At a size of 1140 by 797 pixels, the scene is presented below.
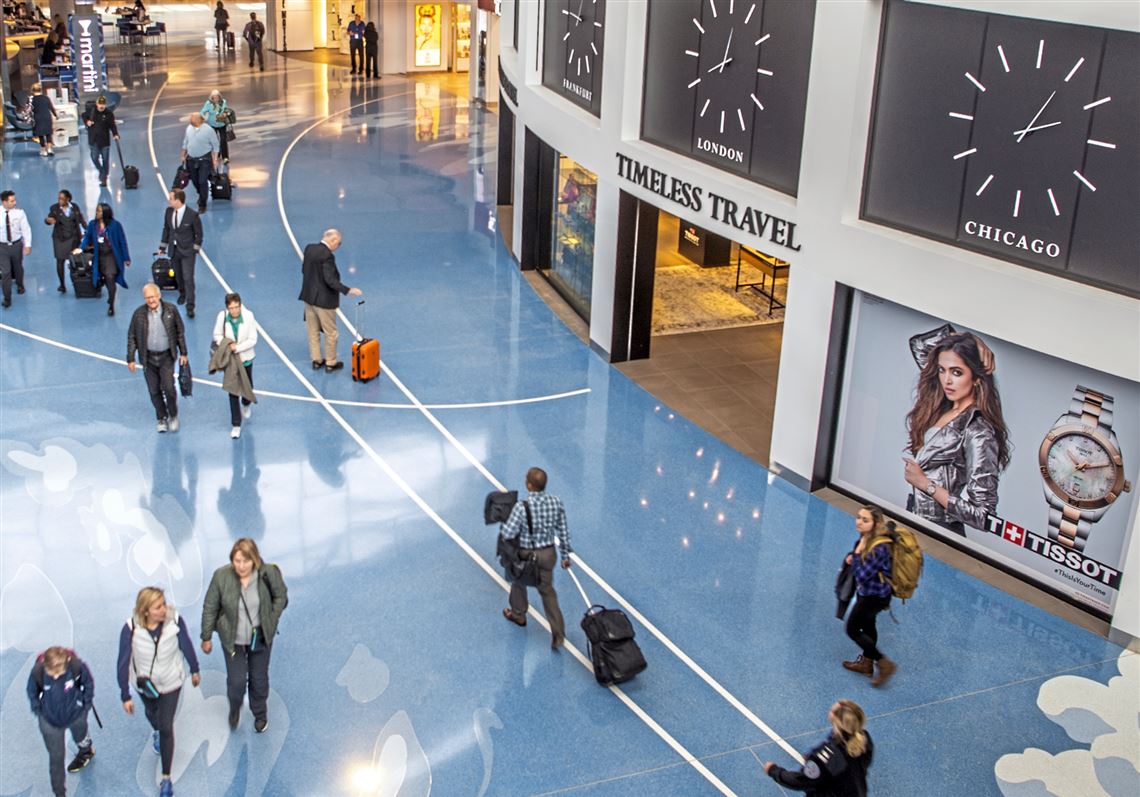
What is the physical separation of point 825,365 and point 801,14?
3.70 metres

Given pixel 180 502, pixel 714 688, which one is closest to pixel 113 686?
pixel 180 502

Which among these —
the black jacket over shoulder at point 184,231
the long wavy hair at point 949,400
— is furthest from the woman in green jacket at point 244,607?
the black jacket over shoulder at point 184,231

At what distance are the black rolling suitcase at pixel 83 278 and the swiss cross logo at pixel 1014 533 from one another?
1323cm

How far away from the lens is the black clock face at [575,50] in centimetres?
1791

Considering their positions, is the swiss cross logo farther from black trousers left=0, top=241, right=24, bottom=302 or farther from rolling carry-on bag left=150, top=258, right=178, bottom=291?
black trousers left=0, top=241, right=24, bottom=302

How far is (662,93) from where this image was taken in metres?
15.9

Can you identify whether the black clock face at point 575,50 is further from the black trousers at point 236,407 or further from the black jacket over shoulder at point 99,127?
the black jacket over shoulder at point 99,127

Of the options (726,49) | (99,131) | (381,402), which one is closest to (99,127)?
(99,131)

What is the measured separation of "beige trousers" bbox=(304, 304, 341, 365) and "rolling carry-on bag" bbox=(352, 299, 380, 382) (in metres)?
0.32

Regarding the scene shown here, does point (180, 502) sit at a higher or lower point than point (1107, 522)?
lower

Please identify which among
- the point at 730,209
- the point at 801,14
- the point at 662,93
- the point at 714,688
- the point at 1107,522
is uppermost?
the point at 801,14

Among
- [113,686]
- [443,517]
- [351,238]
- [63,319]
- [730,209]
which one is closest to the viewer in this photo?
[113,686]

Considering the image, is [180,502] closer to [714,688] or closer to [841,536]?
[714,688]

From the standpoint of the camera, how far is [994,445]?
12297 millimetres
